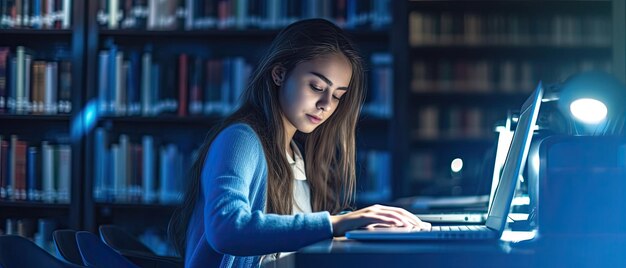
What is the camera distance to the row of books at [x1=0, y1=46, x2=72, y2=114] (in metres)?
3.90

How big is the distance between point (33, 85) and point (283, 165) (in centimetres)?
259

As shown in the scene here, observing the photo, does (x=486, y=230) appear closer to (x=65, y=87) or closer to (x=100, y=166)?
(x=100, y=166)

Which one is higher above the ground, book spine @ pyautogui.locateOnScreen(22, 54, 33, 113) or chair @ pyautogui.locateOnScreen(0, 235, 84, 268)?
book spine @ pyautogui.locateOnScreen(22, 54, 33, 113)

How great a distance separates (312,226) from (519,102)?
3.48 metres

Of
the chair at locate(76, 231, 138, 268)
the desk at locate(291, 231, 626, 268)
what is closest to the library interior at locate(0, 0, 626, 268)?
the chair at locate(76, 231, 138, 268)

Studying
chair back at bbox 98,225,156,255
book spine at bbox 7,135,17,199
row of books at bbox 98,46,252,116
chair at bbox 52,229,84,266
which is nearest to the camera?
chair at bbox 52,229,84,266

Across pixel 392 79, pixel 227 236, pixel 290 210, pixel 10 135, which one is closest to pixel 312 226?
pixel 227 236

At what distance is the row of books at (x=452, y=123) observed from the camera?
4566 mm

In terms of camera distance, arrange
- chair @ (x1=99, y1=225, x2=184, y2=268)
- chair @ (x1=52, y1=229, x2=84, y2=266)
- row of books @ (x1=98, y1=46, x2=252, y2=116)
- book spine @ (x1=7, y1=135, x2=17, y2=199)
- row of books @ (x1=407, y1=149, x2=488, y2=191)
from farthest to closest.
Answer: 1. row of books @ (x1=407, y1=149, x2=488, y2=191)
2. book spine @ (x1=7, y1=135, x2=17, y2=199)
3. row of books @ (x1=98, y1=46, x2=252, y2=116)
4. chair @ (x1=99, y1=225, x2=184, y2=268)
5. chair @ (x1=52, y1=229, x2=84, y2=266)

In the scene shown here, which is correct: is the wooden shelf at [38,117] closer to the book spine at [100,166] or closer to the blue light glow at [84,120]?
the blue light glow at [84,120]

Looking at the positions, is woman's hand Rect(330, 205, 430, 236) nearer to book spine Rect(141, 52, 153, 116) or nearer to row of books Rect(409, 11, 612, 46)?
book spine Rect(141, 52, 153, 116)

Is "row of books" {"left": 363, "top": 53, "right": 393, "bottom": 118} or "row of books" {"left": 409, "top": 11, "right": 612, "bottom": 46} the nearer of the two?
"row of books" {"left": 363, "top": 53, "right": 393, "bottom": 118}

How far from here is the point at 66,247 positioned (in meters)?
1.78

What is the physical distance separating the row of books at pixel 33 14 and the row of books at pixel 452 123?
1882 mm
